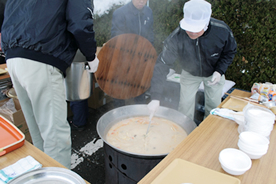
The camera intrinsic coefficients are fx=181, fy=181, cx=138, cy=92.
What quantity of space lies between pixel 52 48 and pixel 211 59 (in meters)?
2.34

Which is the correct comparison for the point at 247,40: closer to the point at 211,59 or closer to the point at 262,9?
the point at 262,9

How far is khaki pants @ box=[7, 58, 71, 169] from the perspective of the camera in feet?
6.05

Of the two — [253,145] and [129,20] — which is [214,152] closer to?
[253,145]

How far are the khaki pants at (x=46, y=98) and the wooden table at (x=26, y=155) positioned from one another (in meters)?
0.71

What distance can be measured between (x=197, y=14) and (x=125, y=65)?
157 centimetres

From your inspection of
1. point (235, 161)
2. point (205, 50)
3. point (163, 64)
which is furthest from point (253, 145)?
point (163, 64)

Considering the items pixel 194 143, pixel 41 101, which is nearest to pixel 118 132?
pixel 41 101

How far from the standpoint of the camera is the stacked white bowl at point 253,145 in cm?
124

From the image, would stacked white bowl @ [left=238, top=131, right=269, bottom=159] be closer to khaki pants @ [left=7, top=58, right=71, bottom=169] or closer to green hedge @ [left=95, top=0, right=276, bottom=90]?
khaki pants @ [left=7, top=58, right=71, bottom=169]

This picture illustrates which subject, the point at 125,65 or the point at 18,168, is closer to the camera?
the point at 18,168

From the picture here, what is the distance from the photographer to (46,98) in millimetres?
1954

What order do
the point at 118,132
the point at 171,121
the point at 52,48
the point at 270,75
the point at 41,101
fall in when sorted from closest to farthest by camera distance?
the point at 52,48 → the point at 41,101 → the point at 118,132 → the point at 171,121 → the point at 270,75

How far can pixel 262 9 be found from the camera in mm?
3770

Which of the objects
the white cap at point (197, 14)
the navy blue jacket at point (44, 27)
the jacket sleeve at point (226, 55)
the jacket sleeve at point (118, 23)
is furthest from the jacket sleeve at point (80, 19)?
the jacket sleeve at point (226, 55)
